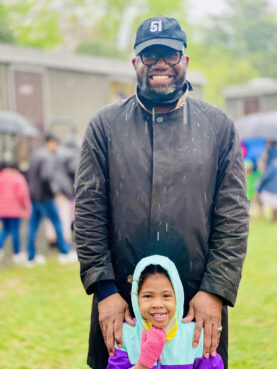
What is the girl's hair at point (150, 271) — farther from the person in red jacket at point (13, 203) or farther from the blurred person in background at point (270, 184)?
the blurred person in background at point (270, 184)

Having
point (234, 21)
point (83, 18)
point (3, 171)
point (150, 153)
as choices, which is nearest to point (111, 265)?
point (150, 153)

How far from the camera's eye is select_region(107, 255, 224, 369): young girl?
211cm

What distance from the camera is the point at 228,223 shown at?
2.22 metres

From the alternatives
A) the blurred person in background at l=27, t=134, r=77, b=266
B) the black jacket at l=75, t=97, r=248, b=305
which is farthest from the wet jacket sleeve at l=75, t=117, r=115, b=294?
the blurred person in background at l=27, t=134, r=77, b=266

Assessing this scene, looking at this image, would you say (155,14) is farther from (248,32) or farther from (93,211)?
(93,211)

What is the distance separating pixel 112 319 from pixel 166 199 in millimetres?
574

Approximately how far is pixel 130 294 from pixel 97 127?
0.79m

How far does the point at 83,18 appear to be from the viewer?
99.6 ft

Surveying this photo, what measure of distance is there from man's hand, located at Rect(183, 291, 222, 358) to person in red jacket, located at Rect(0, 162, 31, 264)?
532cm

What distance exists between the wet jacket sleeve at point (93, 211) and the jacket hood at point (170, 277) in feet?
0.41

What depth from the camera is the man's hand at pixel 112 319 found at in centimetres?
219

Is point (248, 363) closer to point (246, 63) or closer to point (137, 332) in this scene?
point (137, 332)

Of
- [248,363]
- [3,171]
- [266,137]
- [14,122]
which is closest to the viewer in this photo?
[248,363]

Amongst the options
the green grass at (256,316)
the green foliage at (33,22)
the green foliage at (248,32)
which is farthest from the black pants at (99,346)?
the green foliage at (248,32)
